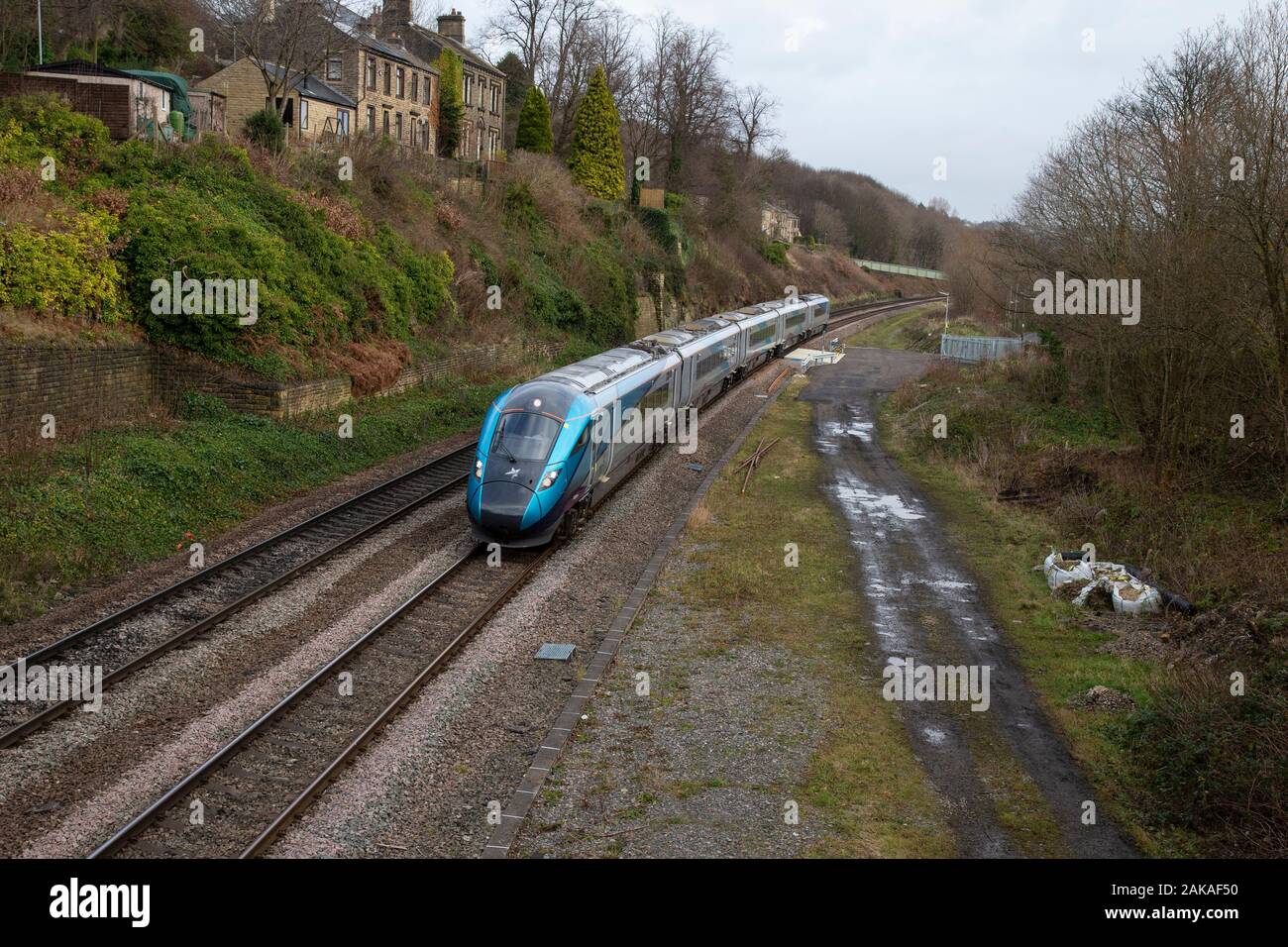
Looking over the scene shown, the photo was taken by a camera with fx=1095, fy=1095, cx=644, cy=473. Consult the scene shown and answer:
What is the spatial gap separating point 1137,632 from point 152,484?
49.1 ft

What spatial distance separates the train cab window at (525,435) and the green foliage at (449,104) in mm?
40414

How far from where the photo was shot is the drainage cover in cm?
1359

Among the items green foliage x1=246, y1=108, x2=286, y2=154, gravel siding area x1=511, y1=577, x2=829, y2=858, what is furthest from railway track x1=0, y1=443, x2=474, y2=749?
green foliage x1=246, y1=108, x2=286, y2=154

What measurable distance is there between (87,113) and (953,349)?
33235 millimetres

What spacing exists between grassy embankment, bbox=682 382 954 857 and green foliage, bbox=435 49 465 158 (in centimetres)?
3463

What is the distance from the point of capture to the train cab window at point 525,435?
696 inches

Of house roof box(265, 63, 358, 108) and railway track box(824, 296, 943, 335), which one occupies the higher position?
house roof box(265, 63, 358, 108)

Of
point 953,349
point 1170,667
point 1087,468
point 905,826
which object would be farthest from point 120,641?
point 953,349

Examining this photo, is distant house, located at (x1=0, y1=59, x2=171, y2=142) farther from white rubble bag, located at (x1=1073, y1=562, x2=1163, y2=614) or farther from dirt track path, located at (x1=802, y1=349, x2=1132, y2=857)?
white rubble bag, located at (x1=1073, y1=562, x2=1163, y2=614)

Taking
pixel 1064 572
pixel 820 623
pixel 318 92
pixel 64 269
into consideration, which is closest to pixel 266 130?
pixel 318 92

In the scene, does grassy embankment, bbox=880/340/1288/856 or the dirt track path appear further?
the dirt track path

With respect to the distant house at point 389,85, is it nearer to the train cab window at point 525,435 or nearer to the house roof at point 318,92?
the house roof at point 318,92

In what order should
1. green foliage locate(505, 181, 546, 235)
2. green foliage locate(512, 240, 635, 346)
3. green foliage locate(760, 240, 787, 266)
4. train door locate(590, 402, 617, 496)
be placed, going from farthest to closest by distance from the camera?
green foliage locate(760, 240, 787, 266), green foliage locate(505, 181, 546, 235), green foliage locate(512, 240, 635, 346), train door locate(590, 402, 617, 496)

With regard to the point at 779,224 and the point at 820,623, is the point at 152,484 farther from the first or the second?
the point at 779,224
